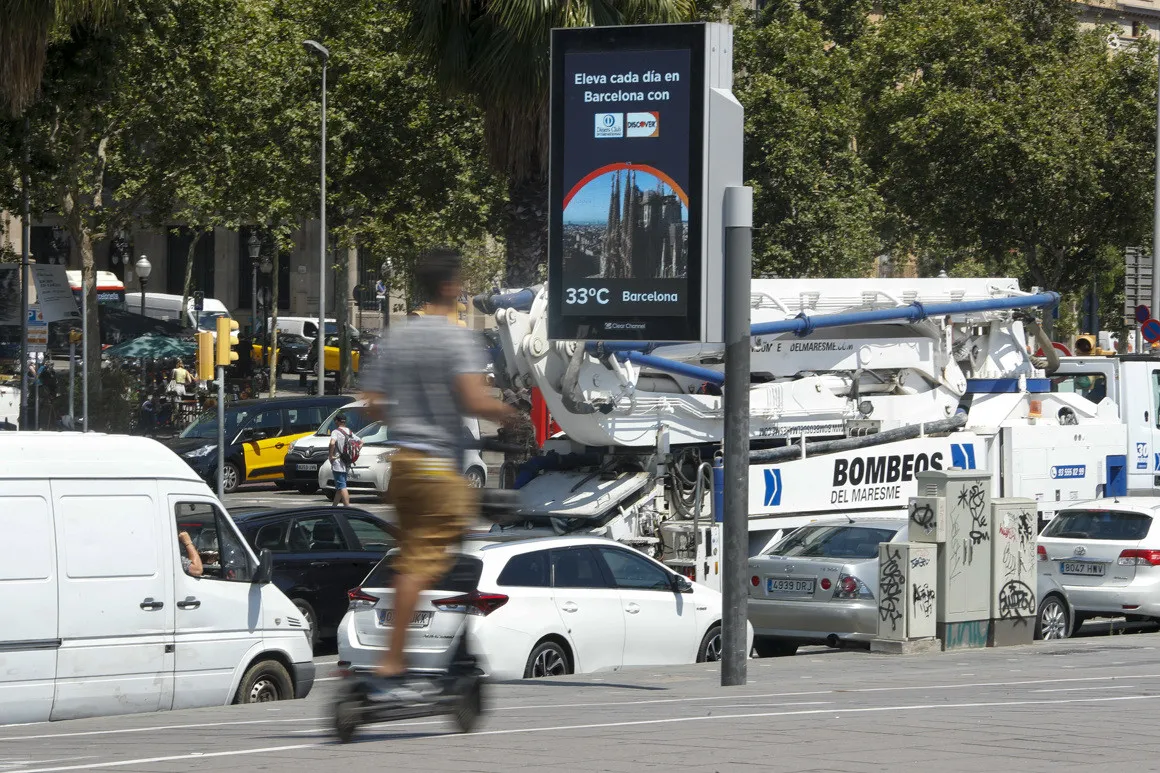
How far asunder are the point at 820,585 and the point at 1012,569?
2.05 meters

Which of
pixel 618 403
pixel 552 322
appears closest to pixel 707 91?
pixel 552 322

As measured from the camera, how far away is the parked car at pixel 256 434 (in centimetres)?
3269

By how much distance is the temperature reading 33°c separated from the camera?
1364cm

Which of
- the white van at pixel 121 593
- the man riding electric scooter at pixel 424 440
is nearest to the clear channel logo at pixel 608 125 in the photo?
the white van at pixel 121 593

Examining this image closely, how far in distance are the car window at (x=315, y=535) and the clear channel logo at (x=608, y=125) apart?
5.82 m

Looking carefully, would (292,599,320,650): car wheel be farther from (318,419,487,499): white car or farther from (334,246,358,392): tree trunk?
(334,246,358,392): tree trunk

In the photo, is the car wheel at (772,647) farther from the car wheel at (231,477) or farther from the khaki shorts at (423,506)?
the car wheel at (231,477)

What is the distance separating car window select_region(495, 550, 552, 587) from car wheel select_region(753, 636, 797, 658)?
350cm

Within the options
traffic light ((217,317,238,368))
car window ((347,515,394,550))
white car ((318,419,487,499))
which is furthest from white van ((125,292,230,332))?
car window ((347,515,394,550))

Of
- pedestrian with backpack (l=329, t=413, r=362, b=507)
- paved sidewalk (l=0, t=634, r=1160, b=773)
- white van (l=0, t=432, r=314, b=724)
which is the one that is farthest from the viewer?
pedestrian with backpack (l=329, t=413, r=362, b=507)

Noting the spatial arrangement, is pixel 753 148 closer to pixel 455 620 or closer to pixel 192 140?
pixel 192 140

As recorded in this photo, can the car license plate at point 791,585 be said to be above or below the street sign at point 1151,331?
below

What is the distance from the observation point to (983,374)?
1969 cm

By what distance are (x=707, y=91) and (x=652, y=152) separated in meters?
0.80
